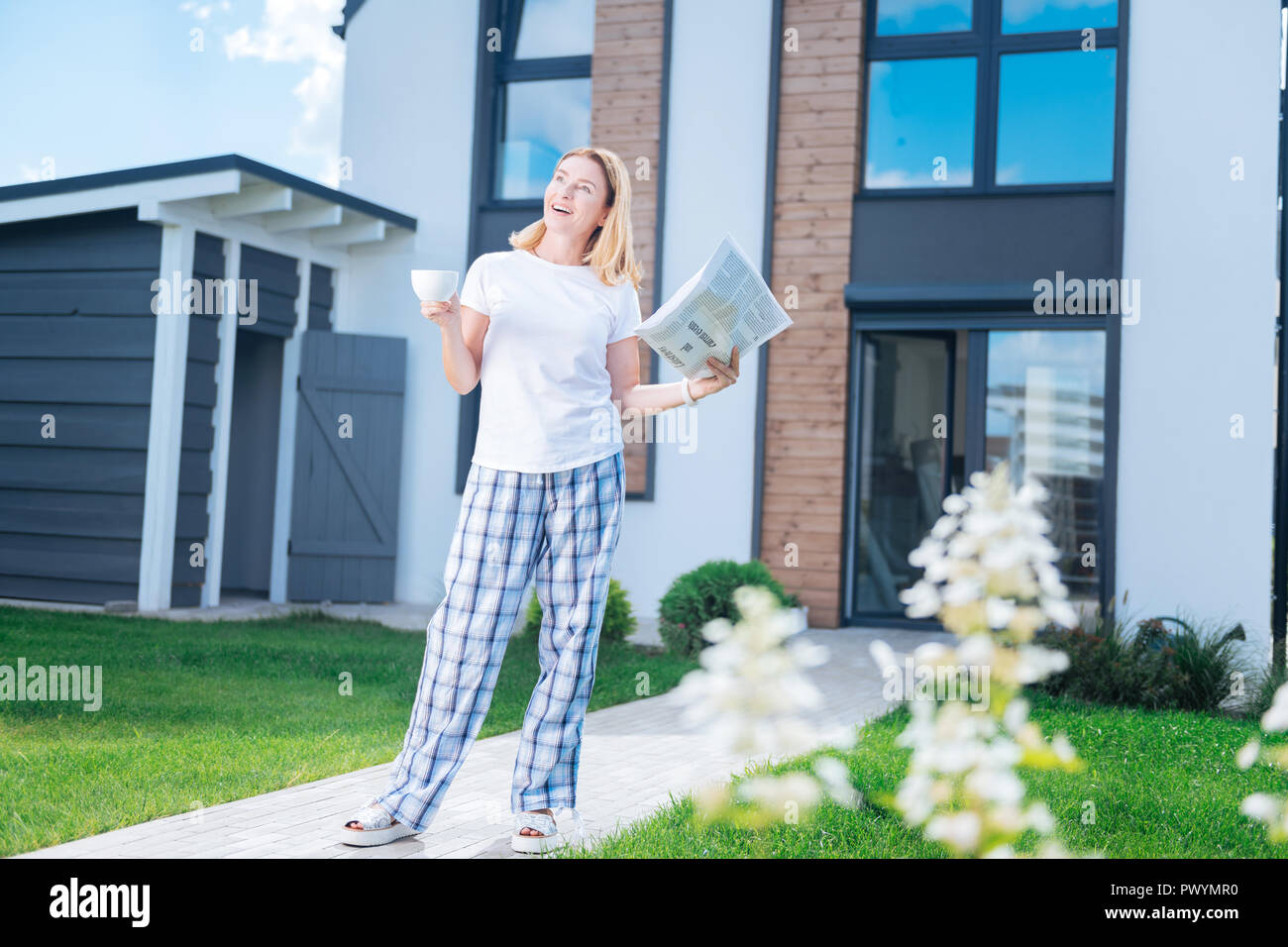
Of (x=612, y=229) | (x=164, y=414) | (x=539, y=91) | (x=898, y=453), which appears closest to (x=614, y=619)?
(x=898, y=453)

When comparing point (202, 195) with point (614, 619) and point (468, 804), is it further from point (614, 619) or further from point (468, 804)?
point (468, 804)

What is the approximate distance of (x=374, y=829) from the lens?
2752mm

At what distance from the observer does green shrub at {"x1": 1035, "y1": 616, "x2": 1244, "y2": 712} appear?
575 cm

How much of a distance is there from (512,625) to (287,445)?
277 inches

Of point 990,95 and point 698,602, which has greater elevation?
point 990,95

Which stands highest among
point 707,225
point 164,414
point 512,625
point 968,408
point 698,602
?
point 707,225

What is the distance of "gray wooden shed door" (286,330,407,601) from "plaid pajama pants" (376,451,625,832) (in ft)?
22.4

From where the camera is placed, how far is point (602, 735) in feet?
15.5

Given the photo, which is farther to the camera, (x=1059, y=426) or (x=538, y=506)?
(x=1059, y=426)

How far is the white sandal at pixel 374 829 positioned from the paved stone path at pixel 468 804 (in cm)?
2

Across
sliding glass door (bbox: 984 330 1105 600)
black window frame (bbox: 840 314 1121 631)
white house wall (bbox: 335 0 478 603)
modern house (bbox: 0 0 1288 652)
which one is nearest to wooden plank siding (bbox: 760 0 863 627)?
modern house (bbox: 0 0 1288 652)

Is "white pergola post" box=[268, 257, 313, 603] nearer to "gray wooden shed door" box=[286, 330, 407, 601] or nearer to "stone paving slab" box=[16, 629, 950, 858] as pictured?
"gray wooden shed door" box=[286, 330, 407, 601]
